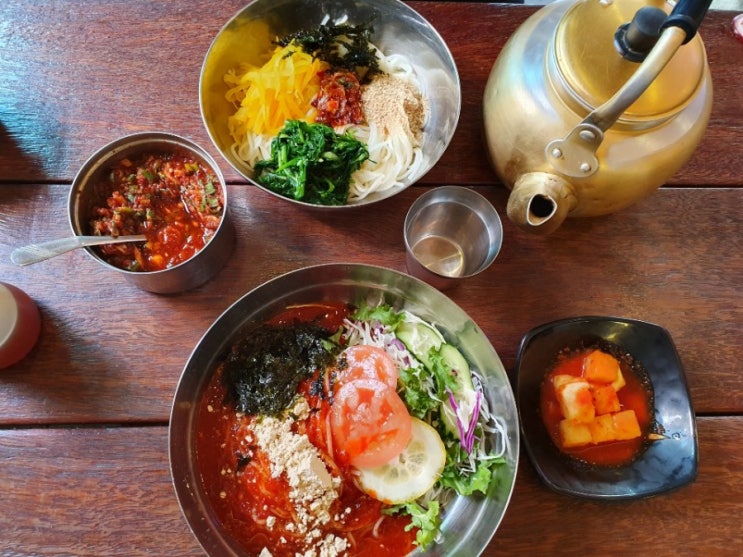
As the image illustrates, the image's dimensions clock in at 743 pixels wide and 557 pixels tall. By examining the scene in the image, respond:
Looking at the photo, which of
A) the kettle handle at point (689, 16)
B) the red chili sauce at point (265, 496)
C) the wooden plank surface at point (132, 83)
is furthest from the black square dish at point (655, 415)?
the kettle handle at point (689, 16)

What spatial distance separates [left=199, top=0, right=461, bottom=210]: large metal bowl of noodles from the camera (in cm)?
174

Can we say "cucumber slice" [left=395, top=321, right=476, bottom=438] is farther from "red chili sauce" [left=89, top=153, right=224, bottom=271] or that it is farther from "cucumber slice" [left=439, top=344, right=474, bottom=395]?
"red chili sauce" [left=89, top=153, right=224, bottom=271]

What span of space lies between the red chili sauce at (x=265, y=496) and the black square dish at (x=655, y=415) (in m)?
0.47

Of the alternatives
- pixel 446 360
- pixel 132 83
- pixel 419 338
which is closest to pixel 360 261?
pixel 419 338

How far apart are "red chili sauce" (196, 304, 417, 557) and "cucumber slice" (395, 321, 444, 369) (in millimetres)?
311

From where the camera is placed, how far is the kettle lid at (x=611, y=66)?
4.57 feet

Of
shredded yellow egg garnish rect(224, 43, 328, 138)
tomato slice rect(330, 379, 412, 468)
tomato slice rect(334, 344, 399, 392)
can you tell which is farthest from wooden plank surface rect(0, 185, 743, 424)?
tomato slice rect(330, 379, 412, 468)

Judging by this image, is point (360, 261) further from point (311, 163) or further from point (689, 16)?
point (689, 16)

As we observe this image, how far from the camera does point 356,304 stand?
1.75 meters

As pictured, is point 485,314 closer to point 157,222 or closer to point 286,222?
point 286,222

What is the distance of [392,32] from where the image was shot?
1.92 metres

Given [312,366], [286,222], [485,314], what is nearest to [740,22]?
[485,314]

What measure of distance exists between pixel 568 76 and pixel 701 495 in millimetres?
1314

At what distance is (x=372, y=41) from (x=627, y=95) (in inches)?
42.5
